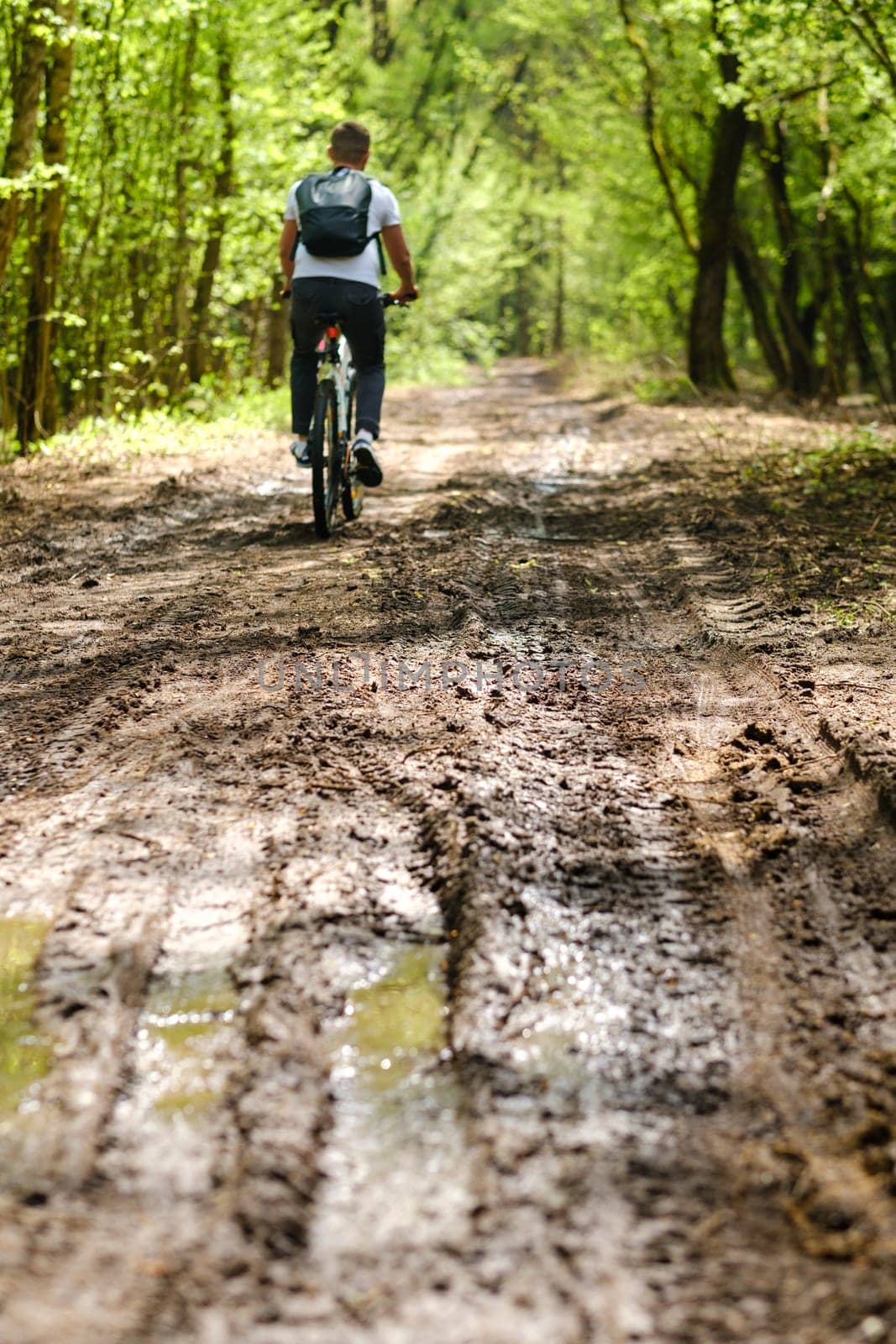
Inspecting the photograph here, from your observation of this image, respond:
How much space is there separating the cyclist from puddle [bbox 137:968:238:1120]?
4.56 m

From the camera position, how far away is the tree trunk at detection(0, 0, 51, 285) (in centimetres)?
880

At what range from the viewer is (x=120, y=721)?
12.1 ft

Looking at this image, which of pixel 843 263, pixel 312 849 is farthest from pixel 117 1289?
pixel 843 263

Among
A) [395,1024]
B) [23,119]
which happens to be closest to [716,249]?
[23,119]

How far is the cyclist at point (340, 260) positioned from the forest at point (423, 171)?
3.47m

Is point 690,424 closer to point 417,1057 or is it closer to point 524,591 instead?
point 524,591

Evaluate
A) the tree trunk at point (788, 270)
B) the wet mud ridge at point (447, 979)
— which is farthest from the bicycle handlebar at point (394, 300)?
the tree trunk at point (788, 270)

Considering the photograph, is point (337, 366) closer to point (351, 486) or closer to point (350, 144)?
point (351, 486)

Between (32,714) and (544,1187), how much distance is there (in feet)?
8.85

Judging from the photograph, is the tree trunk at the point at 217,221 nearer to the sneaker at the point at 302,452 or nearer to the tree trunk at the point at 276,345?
the tree trunk at the point at 276,345

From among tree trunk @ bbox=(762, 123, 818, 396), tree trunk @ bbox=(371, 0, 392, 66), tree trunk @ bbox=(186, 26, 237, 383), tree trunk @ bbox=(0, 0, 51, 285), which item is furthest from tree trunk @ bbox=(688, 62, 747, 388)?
tree trunk @ bbox=(371, 0, 392, 66)

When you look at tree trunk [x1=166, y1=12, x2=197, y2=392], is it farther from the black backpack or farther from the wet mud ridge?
the wet mud ridge

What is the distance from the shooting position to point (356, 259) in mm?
6355

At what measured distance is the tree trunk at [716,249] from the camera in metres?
16.4
